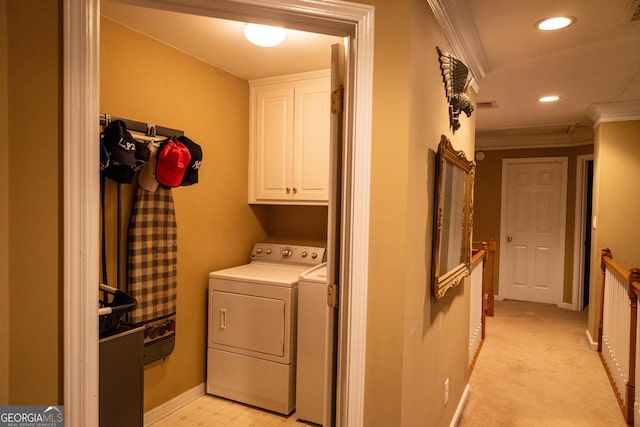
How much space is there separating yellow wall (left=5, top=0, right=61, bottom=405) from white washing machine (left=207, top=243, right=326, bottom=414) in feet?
5.47

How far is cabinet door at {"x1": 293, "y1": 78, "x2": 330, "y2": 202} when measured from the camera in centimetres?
296

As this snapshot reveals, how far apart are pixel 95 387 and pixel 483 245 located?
12.3 ft

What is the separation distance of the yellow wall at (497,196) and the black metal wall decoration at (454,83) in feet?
13.7

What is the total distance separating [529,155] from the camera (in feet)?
18.8

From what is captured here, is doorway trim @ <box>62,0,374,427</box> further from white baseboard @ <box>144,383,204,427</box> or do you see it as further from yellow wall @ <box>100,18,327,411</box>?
white baseboard @ <box>144,383,204,427</box>

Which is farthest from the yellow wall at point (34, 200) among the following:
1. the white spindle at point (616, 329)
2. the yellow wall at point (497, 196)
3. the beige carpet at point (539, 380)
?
the yellow wall at point (497, 196)

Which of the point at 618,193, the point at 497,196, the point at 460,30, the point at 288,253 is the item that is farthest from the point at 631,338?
the point at 497,196

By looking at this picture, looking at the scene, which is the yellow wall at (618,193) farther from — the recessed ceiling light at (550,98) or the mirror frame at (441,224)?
the mirror frame at (441,224)

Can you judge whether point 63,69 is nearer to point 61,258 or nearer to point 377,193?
point 61,258

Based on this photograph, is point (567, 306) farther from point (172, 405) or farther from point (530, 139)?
point (172, 405)

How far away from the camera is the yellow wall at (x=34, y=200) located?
3.28 feet

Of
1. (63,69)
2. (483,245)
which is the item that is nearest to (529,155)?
(483,245)

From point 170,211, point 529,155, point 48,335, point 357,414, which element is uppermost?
point 529,155

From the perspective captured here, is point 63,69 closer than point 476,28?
Yes
